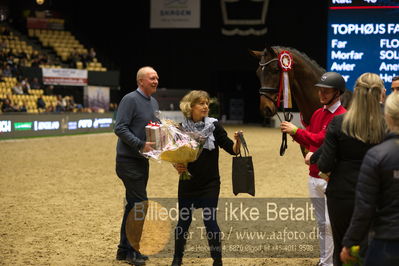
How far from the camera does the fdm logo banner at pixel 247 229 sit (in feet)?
19.0

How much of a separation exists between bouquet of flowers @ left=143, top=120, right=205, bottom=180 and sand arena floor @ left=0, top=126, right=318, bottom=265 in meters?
1.22

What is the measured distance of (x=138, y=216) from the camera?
5426mm

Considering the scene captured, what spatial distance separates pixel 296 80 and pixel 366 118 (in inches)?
95.7

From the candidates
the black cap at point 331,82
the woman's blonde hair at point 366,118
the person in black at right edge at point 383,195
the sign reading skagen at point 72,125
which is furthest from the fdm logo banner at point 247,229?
the sign reading skagen at point 72,125

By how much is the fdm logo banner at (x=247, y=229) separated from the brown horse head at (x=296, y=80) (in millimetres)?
952

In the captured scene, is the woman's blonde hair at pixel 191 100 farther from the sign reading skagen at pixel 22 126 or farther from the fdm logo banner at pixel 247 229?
the sign reading skagen at pixel 22 126

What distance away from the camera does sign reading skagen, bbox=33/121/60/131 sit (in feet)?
69.3

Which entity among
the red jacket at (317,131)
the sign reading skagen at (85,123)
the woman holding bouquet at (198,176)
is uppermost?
the red jacket at (317,131)

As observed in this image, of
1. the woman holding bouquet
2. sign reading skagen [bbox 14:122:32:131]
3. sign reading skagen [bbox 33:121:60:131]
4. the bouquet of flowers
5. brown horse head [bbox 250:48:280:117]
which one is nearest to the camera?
the bouquet of flowers

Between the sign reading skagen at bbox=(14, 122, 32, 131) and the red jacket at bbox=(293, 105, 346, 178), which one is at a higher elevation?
the red jacket at bbox=(293, 105, 346, 178)

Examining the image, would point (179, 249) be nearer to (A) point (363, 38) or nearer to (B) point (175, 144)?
(B) point (175, 144)

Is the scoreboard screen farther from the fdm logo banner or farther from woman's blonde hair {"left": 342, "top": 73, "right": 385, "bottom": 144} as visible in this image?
woman's blonde hair {"left": 342, "top": 73, "right": 385, "bottom": 144}

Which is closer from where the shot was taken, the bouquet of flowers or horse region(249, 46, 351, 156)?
the bouquet of flowers

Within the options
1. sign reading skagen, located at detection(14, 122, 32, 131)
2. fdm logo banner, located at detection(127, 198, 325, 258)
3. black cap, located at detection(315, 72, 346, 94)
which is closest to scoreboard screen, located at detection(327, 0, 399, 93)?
fdm logo banner, located at detection(127, 198, 325, 258)
